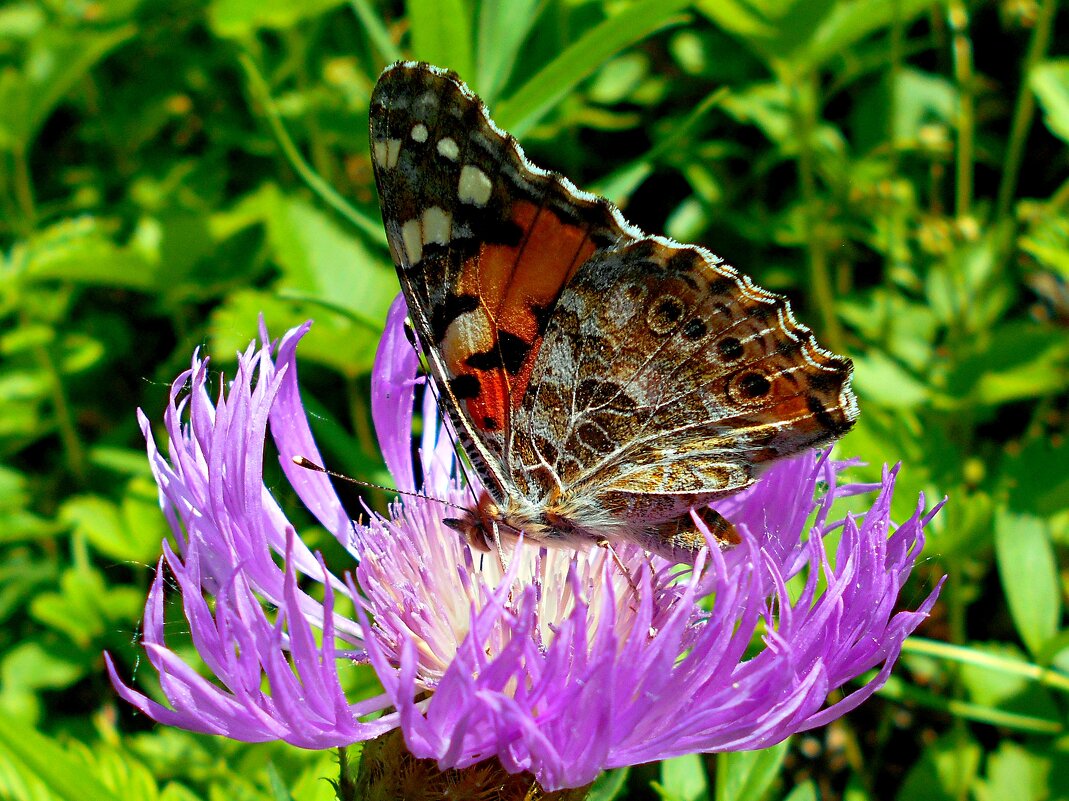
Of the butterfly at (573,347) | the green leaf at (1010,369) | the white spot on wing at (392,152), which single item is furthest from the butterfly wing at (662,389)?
the green leaf at (1010,369)

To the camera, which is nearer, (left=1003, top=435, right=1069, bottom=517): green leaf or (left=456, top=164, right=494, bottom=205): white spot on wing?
(left=456, top=164, right=494, bottom=205): white spot on wing

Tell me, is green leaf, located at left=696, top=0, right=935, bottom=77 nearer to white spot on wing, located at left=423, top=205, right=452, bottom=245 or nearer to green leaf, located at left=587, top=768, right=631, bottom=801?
white spot on wing, located at left=423, top=205, right=452, bottom=245

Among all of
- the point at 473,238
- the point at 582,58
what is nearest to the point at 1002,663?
the point at 473,238

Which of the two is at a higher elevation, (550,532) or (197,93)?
(197,93)

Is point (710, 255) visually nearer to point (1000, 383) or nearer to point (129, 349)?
point (1000, 383)

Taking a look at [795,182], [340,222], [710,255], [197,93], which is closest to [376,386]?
[710,255]

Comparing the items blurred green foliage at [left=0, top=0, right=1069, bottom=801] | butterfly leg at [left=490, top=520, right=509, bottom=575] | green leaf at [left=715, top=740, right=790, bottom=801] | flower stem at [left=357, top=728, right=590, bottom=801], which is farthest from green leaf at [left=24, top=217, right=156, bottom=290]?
green leaf at [left=715, top=740, right=790, bottom=801]
